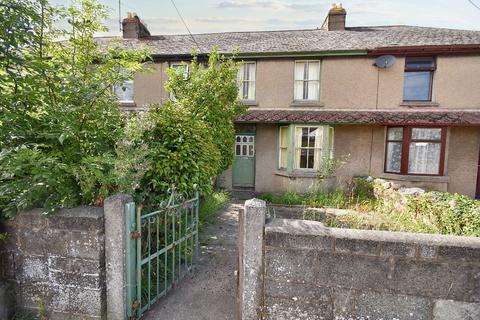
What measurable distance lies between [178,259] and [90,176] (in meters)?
1.68

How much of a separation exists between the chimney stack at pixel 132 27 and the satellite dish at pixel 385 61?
36.5 feet

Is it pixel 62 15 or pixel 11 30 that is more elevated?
pixel 62 15

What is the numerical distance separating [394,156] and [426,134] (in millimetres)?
1273

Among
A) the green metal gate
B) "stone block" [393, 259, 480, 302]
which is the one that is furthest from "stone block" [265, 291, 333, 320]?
the green metal gate

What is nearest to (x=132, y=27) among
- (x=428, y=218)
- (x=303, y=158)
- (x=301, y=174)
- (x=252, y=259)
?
(x=303, y=158)

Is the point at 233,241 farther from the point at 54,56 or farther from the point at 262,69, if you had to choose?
the point at 262,69

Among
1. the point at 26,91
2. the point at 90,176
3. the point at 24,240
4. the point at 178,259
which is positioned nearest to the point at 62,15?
the point at 26,91

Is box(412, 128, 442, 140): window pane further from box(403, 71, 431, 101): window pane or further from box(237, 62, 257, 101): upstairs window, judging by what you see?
box(237, 62, 257, 101): upstairs window

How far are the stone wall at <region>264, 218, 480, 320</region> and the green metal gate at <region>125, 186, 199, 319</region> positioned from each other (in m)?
1.35

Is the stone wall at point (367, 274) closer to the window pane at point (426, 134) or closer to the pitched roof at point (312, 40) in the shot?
the window pane at point (426, 134)

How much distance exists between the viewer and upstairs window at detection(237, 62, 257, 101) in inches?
406

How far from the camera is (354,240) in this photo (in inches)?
86.2

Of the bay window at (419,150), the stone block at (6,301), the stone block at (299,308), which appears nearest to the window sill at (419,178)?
the bay window at (419,150)

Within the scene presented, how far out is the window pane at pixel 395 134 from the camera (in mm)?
9250
